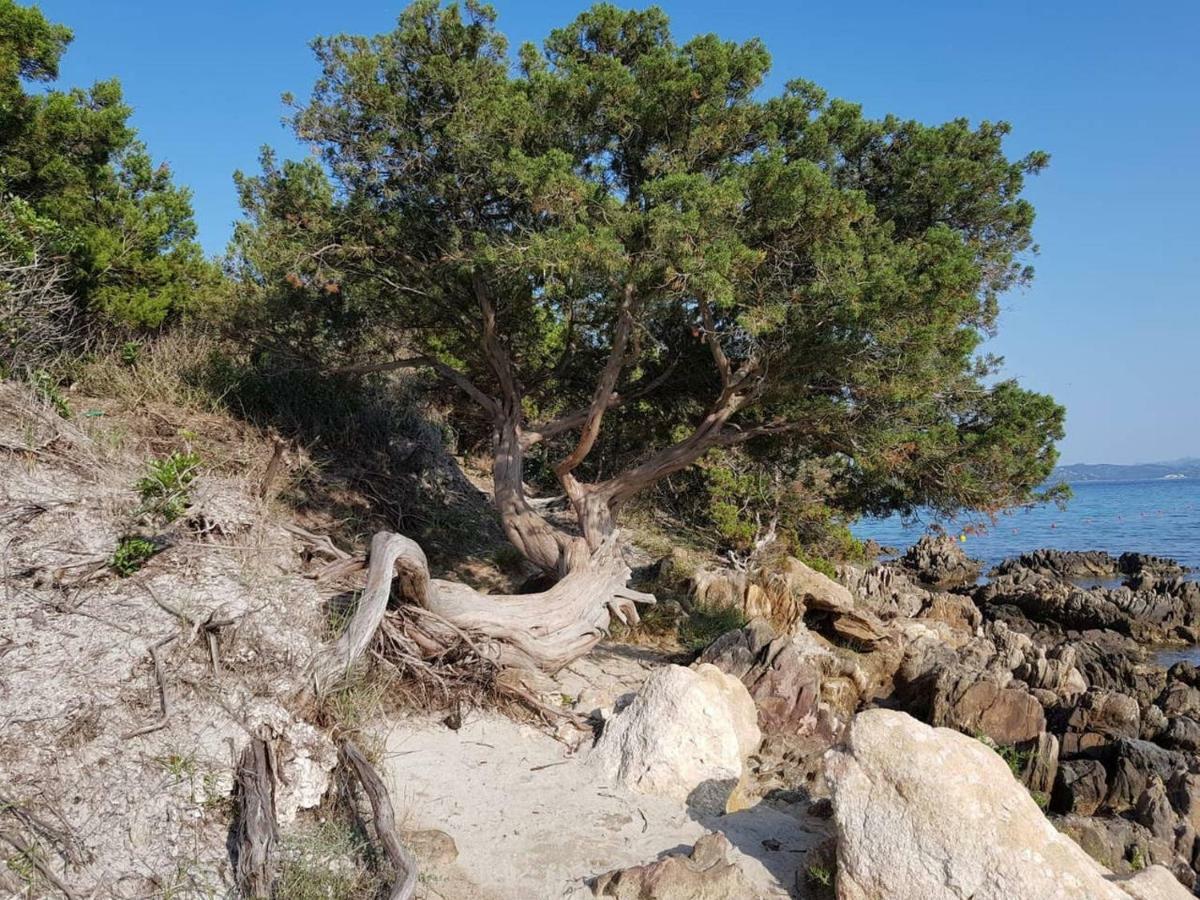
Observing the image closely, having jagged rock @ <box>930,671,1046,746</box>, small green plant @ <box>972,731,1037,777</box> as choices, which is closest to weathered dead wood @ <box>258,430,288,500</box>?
jagged rock @ <box>930,671,1046,746</box>

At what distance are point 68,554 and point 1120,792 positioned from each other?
9204 mm

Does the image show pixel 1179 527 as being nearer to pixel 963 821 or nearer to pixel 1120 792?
pixel 1120 792

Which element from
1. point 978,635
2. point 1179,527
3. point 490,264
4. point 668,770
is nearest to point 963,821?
point 668,770

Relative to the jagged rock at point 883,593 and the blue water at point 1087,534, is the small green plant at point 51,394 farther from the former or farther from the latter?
the blue water at point 1087,534

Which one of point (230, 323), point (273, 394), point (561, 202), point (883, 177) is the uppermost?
point (883, 177)

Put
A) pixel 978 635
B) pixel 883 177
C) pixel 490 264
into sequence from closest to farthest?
pixel 490 264
pixel 883 177
pixel 978 635

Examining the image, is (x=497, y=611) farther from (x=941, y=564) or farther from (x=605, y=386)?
(x=941, y=564)

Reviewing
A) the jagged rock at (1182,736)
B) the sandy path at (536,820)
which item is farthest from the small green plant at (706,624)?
the jagged rock at (1182,736)

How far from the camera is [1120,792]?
778cm

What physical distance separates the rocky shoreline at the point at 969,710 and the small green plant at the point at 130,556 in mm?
5103

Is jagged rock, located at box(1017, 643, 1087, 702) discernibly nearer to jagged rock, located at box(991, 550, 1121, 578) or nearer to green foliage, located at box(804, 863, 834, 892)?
green foliage, located at box(804, 863, 834, 892)

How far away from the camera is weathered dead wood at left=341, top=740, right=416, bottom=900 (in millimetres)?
4320

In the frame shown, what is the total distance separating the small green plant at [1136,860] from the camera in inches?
229

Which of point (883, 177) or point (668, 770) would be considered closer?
point (668, 770)
